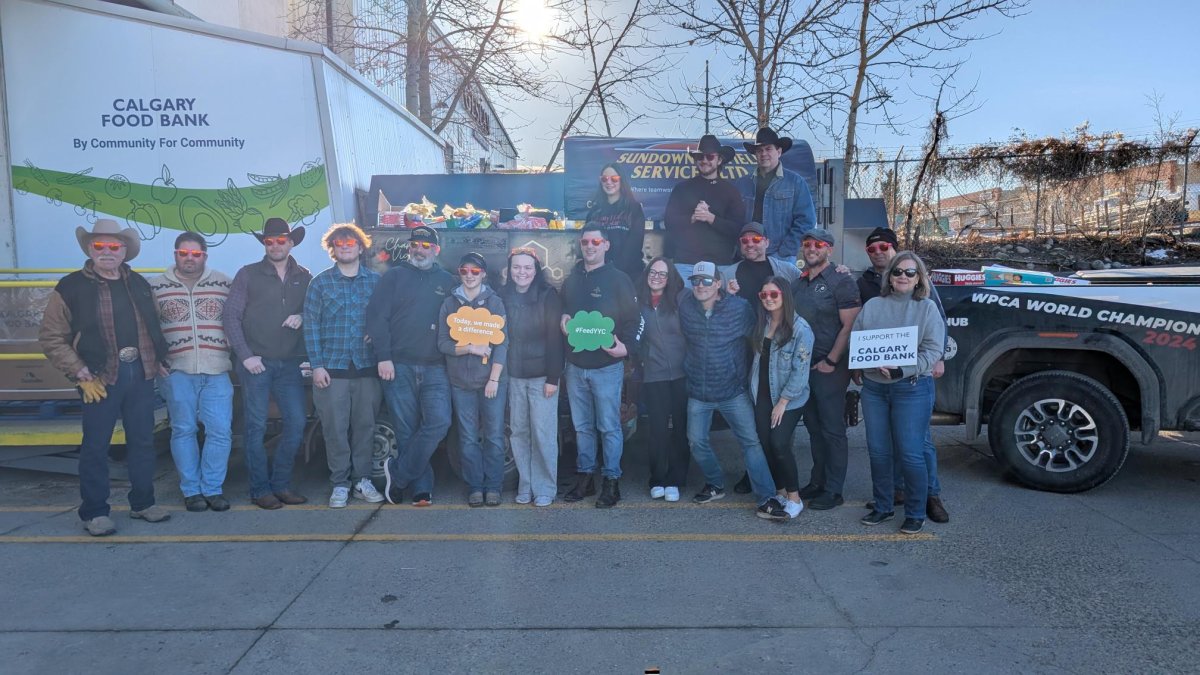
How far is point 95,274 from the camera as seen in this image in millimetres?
5094

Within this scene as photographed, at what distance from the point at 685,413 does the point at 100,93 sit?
16.9ft

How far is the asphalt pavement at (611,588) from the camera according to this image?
11.3ft

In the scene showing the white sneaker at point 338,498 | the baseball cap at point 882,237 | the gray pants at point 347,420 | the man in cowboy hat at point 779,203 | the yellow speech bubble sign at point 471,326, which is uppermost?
the man in cowboy hat at point 779,203

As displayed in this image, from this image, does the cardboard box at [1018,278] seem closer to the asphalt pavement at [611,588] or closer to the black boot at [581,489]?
the asphalt pavement at [611,588]

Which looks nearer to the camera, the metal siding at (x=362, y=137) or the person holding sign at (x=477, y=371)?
the person holding sign at (x=477, y=371)

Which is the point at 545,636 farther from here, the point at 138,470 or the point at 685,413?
the point at 138,470

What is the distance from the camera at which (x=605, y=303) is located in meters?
5.37

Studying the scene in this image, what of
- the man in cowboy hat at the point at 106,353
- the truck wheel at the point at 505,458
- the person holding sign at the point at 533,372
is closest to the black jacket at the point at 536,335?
the person holding sign at the point at 533,372

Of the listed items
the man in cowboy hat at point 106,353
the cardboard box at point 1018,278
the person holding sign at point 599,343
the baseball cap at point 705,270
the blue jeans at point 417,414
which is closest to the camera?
the man in cowboy hat at point 106,353

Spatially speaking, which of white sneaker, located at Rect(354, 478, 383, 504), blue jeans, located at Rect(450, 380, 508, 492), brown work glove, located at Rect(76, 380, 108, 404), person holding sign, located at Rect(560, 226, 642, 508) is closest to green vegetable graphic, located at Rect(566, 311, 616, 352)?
person holding sign, located at Rect(560, 226, 642, 508)

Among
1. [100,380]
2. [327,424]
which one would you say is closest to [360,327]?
[327,424]

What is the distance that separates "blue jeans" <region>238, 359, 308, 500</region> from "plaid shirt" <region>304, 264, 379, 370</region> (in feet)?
0.90

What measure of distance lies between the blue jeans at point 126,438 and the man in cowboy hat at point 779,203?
4662mm

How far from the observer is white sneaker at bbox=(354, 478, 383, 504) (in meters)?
5.71
